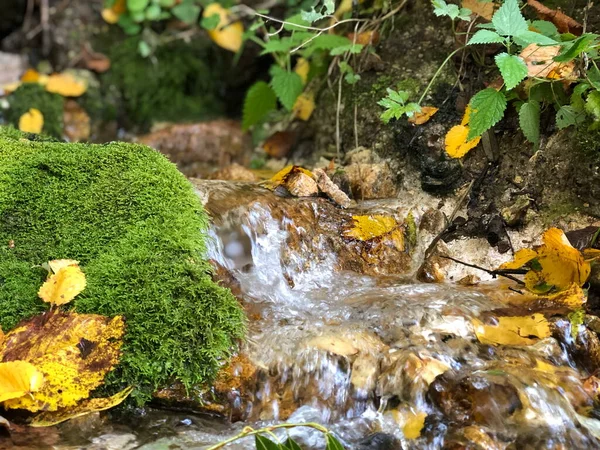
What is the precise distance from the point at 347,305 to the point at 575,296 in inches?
34.8

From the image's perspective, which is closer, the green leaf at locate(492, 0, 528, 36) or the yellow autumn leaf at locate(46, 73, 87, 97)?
the green leaf at locate(492, 0, 528, 36)

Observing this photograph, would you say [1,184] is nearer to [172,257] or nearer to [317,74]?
[172,257]

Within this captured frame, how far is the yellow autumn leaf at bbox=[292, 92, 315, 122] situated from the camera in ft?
12.9

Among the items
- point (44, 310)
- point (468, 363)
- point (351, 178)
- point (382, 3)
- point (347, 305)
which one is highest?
point (382, 3)

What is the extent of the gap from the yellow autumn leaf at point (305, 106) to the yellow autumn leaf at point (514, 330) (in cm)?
232

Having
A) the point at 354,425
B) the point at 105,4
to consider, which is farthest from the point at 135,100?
the point at 354,425

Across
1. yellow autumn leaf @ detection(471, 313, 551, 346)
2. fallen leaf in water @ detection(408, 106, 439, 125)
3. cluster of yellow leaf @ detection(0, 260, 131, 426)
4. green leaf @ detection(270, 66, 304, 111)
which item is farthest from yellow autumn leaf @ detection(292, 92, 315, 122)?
cluster of yellow leaf @ detection(0, 260, 131, 426)

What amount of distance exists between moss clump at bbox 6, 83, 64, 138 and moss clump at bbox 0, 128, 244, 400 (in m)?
2.46

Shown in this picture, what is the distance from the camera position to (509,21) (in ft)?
6.99

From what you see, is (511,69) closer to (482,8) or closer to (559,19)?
(559,19)

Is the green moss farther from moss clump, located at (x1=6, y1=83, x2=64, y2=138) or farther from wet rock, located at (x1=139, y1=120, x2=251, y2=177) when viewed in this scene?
moss clump, located at (x1=6, y1=83, x2=64, y2=138)

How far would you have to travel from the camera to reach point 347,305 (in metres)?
2.30

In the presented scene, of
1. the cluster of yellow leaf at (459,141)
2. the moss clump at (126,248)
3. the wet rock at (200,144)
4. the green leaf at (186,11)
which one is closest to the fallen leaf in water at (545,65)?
the cluster of yellow leaf at (459,141)

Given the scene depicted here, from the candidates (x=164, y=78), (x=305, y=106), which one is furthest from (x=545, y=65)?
(x=164, y=78)
